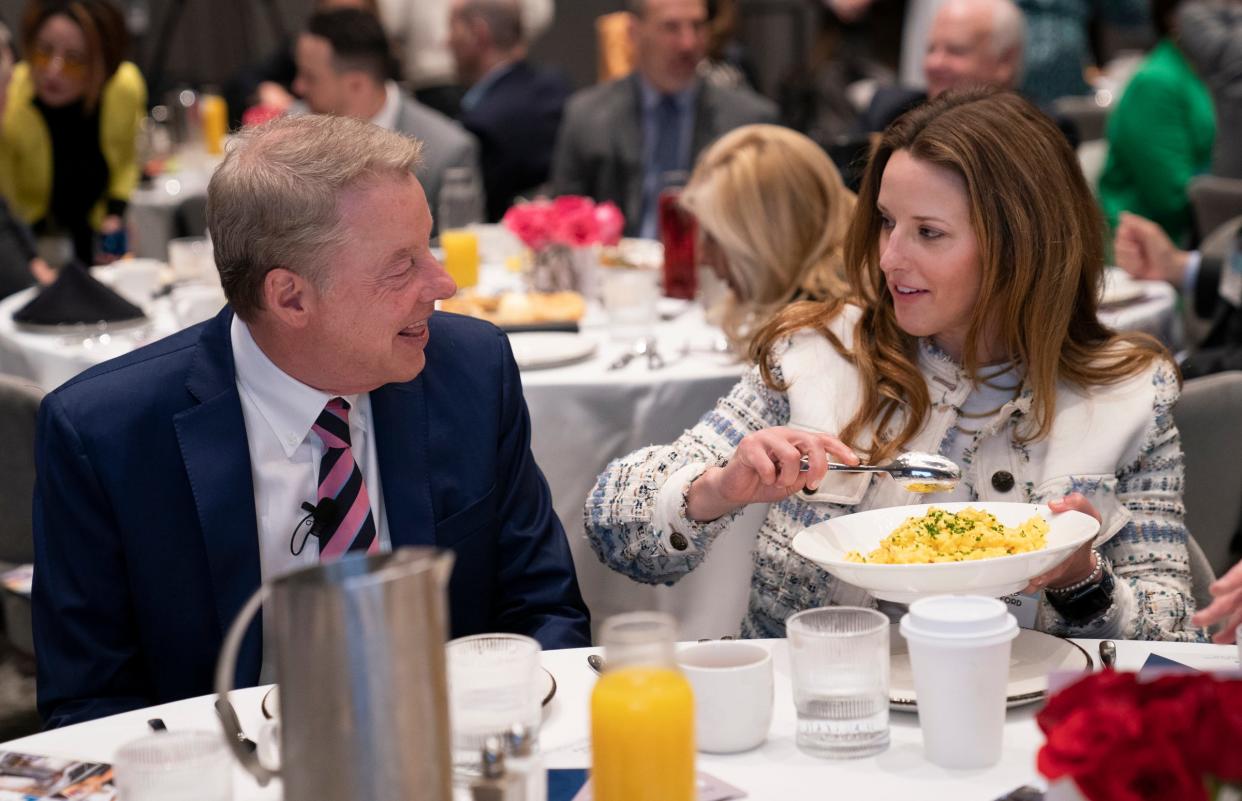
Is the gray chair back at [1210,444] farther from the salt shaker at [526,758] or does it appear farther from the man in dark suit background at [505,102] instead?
the man in dark suit background at [505,102]

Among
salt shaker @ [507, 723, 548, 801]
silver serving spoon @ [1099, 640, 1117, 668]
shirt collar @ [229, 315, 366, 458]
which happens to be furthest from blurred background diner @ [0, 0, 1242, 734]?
salt shaker @ [507, 723, 548, 801]

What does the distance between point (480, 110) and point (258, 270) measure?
493 cm

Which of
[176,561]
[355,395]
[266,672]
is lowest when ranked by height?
[266,672]

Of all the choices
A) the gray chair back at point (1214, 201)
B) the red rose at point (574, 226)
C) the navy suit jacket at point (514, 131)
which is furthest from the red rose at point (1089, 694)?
the navy suit jacket at point (514, 131)

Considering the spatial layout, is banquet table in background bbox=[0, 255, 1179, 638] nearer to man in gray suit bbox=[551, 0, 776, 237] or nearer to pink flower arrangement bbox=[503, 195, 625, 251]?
pink flower arrangement bbox=[503, 195, 625, 251]

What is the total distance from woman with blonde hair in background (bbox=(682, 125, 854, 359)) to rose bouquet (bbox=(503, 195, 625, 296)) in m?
0.68

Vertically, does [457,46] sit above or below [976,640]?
above

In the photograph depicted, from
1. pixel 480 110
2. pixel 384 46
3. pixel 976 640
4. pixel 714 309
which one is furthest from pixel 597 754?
pixel 480 110

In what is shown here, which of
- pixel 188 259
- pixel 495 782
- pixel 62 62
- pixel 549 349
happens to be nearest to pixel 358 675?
pixel 495 782

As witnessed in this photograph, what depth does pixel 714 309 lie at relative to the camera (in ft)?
12.0

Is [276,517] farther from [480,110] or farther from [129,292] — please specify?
[480,110]

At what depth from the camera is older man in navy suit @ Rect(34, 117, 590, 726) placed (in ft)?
6.38

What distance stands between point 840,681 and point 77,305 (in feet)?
9.03

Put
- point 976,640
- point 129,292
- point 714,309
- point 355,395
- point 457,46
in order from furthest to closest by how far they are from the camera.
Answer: point 457,46
point 129,292
point 714,309
point 355,395
point 976,640
